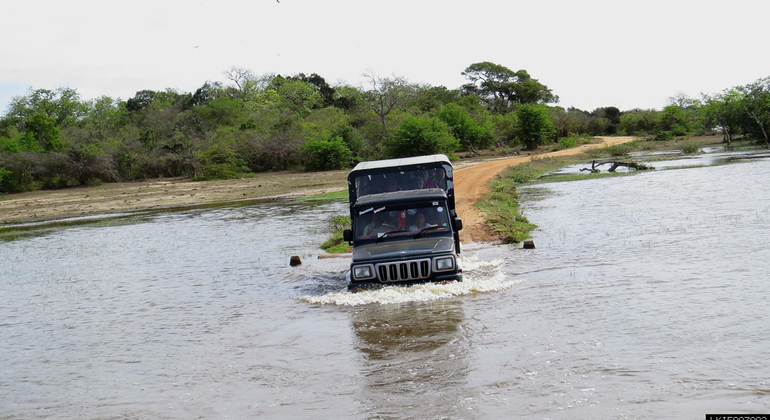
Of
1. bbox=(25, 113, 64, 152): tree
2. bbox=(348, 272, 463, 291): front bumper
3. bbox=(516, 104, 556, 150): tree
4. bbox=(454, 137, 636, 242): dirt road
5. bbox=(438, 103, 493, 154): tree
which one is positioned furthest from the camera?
bbox=(516, 104, 556, 150): tree

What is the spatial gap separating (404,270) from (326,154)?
38520 mm

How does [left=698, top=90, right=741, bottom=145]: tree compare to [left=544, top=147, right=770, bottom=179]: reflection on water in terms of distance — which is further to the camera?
[left=698, top=90, right=741, bottom=145]: tree

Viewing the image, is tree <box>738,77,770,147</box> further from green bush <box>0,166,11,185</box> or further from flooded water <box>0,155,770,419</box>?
green bush <box>0,166,11,185</box>

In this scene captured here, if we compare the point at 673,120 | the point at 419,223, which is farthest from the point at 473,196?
the point at 673,120

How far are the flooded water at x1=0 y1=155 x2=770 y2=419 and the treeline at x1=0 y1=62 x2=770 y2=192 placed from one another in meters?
30.9

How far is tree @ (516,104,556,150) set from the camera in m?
56.2

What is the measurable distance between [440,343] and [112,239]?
1715 centimetres

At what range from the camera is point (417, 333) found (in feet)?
28.9

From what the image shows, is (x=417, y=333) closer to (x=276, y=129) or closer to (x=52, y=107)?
(x=276, y=129)

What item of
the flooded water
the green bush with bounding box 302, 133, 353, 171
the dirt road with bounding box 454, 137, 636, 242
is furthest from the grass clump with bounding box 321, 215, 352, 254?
the green bush with bounding box 302, 133, 353, 171

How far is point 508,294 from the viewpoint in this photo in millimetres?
10719

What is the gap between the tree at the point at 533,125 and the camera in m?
56.2

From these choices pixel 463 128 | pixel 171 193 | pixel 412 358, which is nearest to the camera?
pixel 412 358

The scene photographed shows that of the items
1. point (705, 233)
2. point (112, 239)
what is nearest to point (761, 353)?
point (705, 233)
